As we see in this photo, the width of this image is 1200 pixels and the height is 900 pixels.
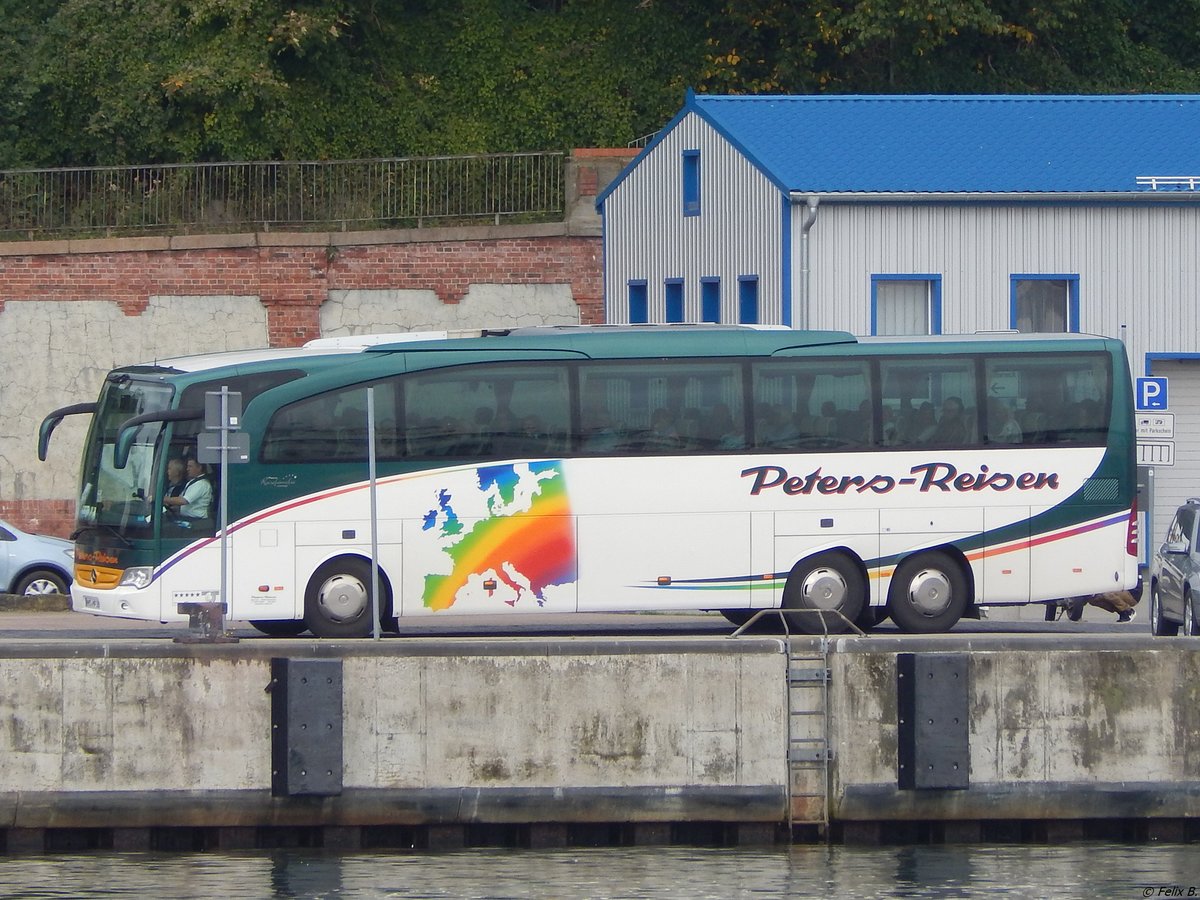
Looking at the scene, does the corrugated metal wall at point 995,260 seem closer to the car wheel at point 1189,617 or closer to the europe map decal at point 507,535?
the car wheel at point 1189,617

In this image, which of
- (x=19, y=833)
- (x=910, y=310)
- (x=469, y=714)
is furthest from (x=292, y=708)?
(x=910, y=310)

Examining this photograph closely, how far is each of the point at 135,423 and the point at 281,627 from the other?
2.93 m

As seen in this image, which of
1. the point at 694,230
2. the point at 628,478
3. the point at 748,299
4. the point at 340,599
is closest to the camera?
the point at 340,599

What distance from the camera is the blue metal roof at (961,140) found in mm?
33250

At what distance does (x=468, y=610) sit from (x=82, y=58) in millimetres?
23416

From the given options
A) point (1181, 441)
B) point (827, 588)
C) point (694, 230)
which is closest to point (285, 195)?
point (694, 230)

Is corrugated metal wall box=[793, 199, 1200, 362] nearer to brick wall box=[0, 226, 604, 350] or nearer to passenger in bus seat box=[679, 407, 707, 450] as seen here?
brick wall box=[0, 226, 604, 350]

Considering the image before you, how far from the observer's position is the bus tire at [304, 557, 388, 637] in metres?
23.0

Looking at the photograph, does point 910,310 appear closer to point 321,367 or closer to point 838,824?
point 321,367

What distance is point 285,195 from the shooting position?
1564 inches

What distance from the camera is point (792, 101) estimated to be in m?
36.8

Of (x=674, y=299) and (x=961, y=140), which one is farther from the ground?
(x=961, y=140)

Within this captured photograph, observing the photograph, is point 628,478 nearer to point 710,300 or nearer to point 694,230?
point 710,300

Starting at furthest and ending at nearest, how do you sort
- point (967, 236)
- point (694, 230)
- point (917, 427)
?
point (694, 230) < point (967, 236) < point (917, 427)
